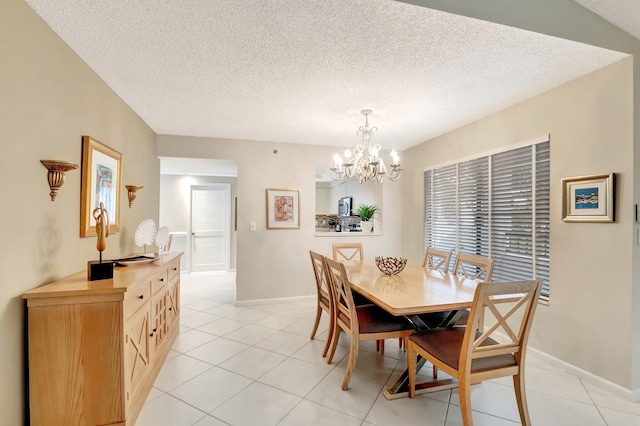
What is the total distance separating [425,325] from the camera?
7.10 feet

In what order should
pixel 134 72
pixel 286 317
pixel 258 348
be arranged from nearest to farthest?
pixel 134 72 < pixel 258 348 < pixel 286 317

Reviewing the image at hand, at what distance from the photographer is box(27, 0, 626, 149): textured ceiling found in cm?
163

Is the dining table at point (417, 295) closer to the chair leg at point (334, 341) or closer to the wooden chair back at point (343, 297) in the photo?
the wooden chair back at point (343, 297)

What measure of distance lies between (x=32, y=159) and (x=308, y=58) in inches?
68.3

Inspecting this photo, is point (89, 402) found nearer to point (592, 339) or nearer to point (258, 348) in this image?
point (258, 348)

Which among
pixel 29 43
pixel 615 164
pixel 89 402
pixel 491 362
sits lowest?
pixel 89 402

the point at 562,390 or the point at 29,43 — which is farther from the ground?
the point at 29,43

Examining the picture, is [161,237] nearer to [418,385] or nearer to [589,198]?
[418,385]

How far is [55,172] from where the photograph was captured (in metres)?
1.72

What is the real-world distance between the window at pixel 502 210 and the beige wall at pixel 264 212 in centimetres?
156

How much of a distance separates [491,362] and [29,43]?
3081mm

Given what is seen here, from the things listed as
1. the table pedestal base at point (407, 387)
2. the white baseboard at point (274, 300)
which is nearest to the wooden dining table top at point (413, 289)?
the table pedestal base at point (407, 387)

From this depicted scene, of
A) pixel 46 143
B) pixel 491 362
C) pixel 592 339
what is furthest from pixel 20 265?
pixel 592 339

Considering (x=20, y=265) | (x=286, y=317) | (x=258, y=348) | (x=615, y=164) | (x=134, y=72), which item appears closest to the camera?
(x=20, y=265)
